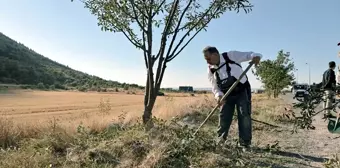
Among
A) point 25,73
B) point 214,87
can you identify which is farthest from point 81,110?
point 25,73

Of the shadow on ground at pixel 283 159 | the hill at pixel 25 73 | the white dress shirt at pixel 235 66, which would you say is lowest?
the shadow on ground at pixel 283 159

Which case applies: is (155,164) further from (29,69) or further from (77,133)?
(29,69)

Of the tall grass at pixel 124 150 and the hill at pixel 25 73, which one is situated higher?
the hill at pixel 25 73

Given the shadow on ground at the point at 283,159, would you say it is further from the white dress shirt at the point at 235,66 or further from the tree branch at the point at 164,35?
the tree branch at the point at 164,35

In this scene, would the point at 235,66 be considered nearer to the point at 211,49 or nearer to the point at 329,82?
the point at 211,49

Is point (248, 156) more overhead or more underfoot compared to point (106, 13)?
more underfoot

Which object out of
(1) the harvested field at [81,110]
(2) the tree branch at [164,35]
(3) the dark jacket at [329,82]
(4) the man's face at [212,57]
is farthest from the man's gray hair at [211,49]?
(1) the harvested field at [81,110]

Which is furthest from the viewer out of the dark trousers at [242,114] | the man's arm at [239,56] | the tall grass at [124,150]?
the dark trousers at [242,114]

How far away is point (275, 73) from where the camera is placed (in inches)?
1350

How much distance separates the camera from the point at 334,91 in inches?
122

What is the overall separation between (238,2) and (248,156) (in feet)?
10.5

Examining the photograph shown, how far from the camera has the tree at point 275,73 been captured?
3450 centimetres

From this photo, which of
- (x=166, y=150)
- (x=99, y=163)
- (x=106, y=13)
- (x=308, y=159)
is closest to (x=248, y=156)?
(x=308, y=159)

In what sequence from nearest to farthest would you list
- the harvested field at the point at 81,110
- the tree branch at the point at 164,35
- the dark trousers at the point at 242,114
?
1. the dark trousers at the point at 242,114
2. the tree branch at the point at 164,35
3. the harvested field at the point at 81,110
